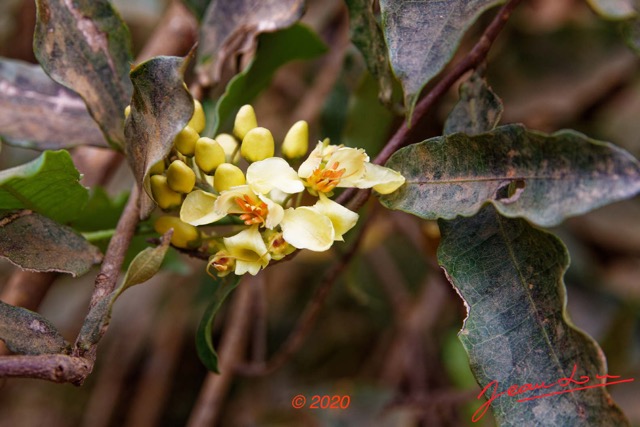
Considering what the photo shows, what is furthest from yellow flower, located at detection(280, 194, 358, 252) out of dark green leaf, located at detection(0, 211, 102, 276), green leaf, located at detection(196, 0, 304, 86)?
green leaf, located at detection(196, 0, 304, 86)

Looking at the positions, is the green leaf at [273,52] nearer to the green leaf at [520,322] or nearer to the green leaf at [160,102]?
the green leaf at [160,102]

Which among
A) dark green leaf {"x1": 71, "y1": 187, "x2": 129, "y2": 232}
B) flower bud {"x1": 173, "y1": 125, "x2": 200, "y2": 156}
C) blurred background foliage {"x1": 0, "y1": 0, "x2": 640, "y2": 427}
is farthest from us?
blurred background foliage {"x1": 0, "y1": 0, "x2": 640, "y2": 427}

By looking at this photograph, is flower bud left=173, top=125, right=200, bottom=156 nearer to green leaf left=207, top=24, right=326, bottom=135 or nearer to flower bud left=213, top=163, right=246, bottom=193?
flower bud left=213, top=163, right=246, bottom=193

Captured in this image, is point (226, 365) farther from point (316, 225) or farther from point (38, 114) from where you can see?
point (316, 225)

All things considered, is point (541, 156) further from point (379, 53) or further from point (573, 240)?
point (573, 240)

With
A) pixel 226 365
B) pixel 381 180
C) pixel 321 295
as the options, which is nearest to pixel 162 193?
pixel 381 180

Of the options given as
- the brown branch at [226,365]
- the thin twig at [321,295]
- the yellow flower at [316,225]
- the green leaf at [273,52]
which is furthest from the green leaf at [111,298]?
the brown branch at [226,365]
